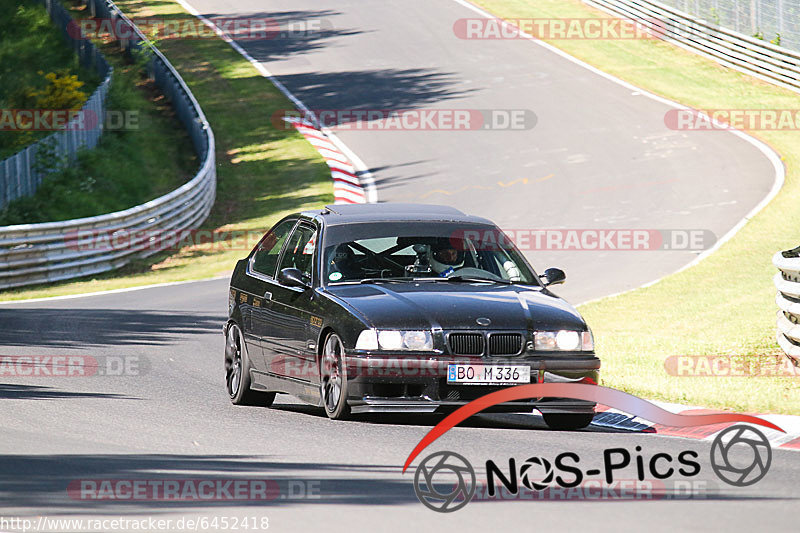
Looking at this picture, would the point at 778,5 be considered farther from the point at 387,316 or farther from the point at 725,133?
the point at 387,316

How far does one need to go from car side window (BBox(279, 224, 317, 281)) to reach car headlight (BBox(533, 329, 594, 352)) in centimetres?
206

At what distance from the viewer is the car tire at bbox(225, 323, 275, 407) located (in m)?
11.3

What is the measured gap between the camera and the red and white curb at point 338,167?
30344mm

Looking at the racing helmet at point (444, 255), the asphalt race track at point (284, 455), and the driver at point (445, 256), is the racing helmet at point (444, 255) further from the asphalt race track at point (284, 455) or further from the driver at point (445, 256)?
the asphalt race track at point (284, 455)

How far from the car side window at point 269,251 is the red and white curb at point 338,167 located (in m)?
17.0

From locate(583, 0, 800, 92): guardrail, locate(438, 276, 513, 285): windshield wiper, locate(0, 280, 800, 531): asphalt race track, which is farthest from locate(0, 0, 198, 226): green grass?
locate(438, 276, 513, 285): windshield wiper

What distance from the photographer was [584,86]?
40.5m

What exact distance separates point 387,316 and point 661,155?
2449 cm

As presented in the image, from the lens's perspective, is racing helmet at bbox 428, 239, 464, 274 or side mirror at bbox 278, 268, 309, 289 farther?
racing helmet at bbox 428, 239, 464, 274

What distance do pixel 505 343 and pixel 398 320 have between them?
762 mm

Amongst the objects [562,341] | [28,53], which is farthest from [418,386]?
[28,53]

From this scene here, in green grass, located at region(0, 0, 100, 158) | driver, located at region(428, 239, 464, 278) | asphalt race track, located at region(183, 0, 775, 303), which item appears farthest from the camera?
green grass, located at region(0, 0, 100, 158)

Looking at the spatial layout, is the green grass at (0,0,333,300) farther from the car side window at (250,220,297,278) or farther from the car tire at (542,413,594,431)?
the car tire at (542,413,594,431)

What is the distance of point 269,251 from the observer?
11.8 meters
